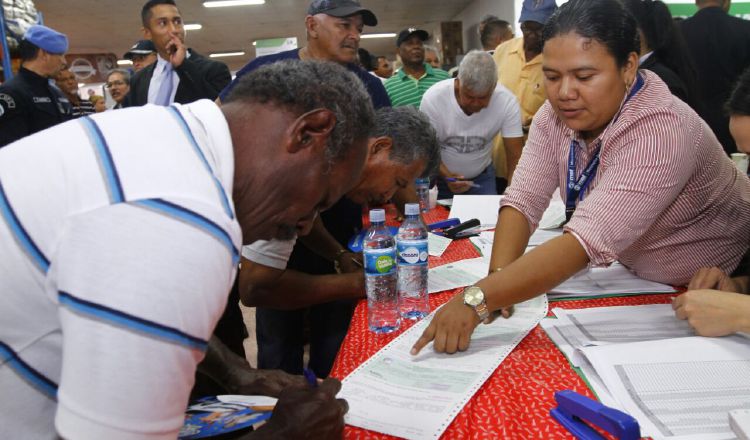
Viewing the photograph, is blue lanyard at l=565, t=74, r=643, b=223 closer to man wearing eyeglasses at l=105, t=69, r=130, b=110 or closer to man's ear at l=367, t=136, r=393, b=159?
man's ear at l=367, t=136, r=393, b=159

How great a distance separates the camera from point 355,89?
741 mm

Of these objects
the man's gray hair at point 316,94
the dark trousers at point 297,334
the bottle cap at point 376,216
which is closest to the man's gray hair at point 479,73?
the dark trousers at point 297,334

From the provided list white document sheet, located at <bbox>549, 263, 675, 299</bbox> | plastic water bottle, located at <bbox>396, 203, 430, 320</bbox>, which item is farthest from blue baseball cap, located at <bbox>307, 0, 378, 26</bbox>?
white document sheet, located at <bbox>549, 263, 675, 299</bbox>

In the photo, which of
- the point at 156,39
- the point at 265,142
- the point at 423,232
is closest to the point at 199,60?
the point at 156,39

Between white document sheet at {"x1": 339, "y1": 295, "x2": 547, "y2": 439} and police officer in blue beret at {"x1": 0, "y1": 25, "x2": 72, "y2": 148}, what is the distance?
2768 mm

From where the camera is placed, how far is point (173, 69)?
2801 millimetres

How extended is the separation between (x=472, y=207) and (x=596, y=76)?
1.18m

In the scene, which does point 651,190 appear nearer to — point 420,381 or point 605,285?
point 605,285

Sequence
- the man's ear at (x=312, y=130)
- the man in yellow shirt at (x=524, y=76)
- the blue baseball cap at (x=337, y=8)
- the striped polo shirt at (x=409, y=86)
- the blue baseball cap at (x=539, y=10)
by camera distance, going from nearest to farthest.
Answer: the man's ear at (x=312, y=130) < the blue baseball cap at (x=337, y=8) < the blue baseball cap at (x=539, y=10) < the man in yellow shirt at (x=524, y=76) < the striped polo shirt at (x=409, y=86)

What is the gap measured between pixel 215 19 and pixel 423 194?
9.60 meters

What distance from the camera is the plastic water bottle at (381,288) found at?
3.85 ft

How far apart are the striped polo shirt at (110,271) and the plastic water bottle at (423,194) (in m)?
1.93

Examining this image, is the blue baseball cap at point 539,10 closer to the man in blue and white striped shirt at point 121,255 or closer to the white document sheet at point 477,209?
the white document sheet at point 477,209

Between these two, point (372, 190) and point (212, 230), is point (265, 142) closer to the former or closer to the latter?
point (212, 230)
